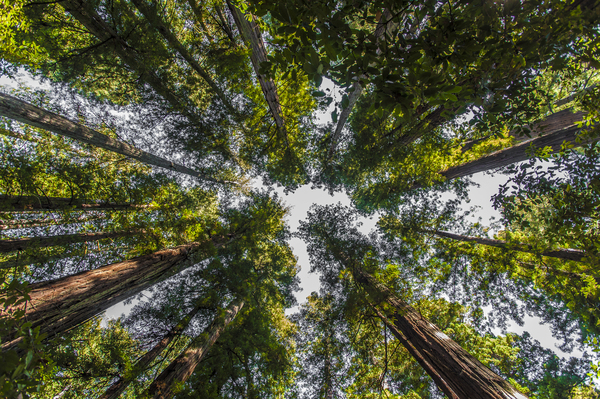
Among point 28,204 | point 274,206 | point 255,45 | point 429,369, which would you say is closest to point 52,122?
point 28,204

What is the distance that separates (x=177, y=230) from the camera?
5.23 meters

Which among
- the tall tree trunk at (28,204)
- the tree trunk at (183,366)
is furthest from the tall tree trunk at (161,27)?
the tree trunk at (183,366)

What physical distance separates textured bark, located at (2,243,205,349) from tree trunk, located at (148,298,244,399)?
183cm

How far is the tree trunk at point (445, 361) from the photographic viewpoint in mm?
2467

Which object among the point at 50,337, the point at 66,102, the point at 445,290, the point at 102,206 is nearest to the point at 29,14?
the point at 66,102

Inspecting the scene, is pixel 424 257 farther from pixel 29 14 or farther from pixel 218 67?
pixel 29 14

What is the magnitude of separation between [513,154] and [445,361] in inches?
221

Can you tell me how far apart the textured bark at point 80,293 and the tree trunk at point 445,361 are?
14.7 feet

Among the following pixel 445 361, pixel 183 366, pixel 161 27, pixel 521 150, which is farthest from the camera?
pixel 521 150

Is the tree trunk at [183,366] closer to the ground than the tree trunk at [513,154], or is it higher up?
closer to the ground

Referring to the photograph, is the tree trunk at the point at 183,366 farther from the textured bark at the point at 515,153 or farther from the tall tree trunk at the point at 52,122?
the textured bark at the point at 515,153

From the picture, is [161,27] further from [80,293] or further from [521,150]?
[521,150]

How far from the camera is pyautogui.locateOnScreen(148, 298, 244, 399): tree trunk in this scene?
3.61m

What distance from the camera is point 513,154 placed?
521 cm
